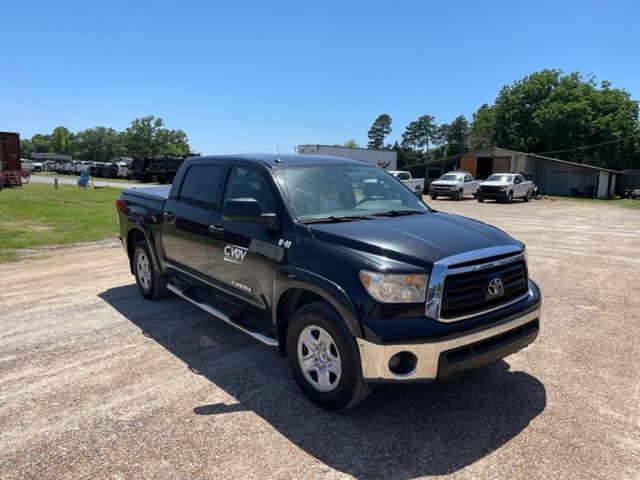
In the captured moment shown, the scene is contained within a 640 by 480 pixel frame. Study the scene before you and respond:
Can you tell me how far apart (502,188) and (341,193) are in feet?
86.3

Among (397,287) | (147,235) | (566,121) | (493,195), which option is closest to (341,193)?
(397,287)

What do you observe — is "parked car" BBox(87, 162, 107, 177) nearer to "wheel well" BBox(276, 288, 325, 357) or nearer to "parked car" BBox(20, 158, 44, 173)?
"parked car" BBox(20, 158, 44, 173)

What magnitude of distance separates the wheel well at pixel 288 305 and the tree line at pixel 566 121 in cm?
5730

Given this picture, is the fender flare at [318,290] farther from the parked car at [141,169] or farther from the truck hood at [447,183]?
the parked car at [141,169]

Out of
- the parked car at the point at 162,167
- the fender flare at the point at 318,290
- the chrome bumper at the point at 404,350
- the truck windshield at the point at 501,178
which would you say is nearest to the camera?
the chrome bumper at the point at 404,350

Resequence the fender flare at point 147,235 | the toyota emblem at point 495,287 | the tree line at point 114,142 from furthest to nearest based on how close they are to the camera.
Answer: the tree line at point 114,142 < the fender flare at point 147,235 < the toyota emblem at point 495,287

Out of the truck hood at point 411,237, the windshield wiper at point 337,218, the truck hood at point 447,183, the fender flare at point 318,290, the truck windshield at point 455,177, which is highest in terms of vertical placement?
the truck windshield at point 455,177

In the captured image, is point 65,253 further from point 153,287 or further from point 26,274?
point 153,287

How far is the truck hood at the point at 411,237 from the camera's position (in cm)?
310

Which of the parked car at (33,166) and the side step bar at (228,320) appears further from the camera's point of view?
the parked car at (33,166)

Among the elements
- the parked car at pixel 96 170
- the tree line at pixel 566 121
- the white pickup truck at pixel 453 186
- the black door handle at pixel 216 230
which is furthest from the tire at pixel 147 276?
the tree line at pixel 566 121

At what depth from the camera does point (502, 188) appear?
2802cm

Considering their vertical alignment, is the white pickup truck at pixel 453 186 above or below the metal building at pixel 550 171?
below

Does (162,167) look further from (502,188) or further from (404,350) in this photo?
(404,350)
